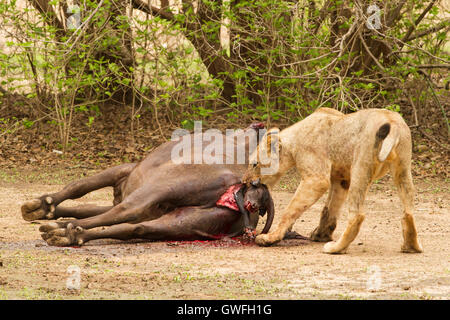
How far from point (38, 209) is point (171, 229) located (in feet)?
4.96

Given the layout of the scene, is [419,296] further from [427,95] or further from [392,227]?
[427,95]

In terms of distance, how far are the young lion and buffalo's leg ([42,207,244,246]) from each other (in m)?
0.35

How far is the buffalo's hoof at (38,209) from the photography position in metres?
6.54

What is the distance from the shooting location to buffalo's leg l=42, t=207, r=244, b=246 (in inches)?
216

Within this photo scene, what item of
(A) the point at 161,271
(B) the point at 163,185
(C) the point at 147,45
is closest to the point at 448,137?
(C) the point at 147,45

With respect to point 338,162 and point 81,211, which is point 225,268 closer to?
point 338,162

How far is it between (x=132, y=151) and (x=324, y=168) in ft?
17.9

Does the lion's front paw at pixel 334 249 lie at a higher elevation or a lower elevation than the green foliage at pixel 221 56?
lower

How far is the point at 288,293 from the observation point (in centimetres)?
416

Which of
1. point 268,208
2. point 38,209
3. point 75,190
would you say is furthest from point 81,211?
point 268,208

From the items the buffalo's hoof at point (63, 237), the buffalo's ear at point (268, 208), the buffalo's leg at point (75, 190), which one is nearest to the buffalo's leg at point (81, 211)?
the buffalo's leg at point (75, 190)

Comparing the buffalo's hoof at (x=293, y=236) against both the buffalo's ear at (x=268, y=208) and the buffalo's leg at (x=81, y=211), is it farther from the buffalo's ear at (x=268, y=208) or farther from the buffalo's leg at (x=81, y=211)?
the buffalo's leg at (x=81, y=211)

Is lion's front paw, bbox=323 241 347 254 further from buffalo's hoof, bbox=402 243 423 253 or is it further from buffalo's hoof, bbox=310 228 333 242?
buffalo's hoof, bbox=310 228 333 242

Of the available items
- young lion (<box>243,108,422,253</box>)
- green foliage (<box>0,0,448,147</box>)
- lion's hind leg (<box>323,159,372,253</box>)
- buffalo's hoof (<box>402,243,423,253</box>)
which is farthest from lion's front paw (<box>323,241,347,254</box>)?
green foliage (<box>0,0,448,147</box>)
